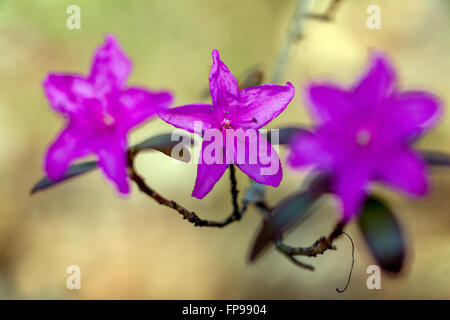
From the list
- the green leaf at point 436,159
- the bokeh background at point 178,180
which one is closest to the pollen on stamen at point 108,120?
the green leaf at point 436,159

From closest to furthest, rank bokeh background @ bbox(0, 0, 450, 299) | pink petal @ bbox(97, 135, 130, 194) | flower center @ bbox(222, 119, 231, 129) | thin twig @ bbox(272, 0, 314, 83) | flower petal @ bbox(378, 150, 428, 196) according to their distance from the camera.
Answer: flower petal @ bbox(378, 150, 428, 196)
pink petal @ bbox(97, 135, 130, 194)
flower center @ bbox(222, 119, 231, 129)
thin twig @ bbox(272, 0, 314, 83)
bokeh background @ bbox(0, 0, 450, 299)

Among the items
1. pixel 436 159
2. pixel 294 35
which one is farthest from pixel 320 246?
pixel 294 35

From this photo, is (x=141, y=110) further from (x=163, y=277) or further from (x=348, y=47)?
(x=348, y=47)

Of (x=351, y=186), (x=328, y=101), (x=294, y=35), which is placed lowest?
(x=351, y=186)

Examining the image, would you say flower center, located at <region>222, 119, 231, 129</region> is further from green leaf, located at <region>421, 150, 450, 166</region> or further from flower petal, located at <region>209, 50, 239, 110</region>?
green leaf, located at <region>421, 150, 450, 166</region>

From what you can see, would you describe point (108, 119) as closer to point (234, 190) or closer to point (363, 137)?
point (234, 190)

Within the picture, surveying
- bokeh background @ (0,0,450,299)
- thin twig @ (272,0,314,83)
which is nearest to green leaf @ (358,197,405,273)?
thin twig @ (272,0,314,83)
